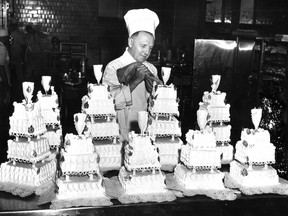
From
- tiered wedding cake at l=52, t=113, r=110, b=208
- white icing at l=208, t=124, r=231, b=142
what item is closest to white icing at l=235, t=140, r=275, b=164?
white icing at l=208, t=124, r=231, b=142

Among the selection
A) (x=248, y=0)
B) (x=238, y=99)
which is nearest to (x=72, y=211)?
(x=238, y=99)

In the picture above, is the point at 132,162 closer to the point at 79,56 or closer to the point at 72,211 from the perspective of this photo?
the point at 72,211

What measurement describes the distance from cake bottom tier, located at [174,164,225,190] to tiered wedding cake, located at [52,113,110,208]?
1.98ft

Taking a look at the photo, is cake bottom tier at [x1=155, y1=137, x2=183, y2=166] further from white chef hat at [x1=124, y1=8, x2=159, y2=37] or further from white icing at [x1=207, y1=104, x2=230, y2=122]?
white chef hat at [x1=124, y1=8, x2=159, y2=37]

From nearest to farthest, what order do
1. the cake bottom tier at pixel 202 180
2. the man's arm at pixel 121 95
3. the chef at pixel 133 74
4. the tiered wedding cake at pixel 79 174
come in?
1. the tiered wedding cake at pixel 79 174
2. the cake bottom tier at pixel 202 180
3. the chef at pixel 133 74
4. the man's arm at pixel 121 95

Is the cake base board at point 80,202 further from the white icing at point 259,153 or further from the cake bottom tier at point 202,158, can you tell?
the white icing at point 259,153

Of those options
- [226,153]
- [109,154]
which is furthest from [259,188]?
[109,154]

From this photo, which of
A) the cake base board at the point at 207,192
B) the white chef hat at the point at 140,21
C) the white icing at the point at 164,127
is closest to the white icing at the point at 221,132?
the white icing at the point at 164,127

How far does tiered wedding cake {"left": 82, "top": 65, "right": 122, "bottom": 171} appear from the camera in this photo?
3.53 m

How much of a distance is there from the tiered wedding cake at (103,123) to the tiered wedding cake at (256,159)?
3.18 ft

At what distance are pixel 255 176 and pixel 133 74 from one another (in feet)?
4.18

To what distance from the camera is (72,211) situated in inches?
108

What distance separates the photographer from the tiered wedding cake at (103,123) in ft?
11.6

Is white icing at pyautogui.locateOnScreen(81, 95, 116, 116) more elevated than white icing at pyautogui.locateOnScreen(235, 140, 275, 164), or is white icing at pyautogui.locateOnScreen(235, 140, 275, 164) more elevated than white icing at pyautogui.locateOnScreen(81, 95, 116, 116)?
white icing at pyautogui.locateOnScreen(81, 95, 116, 116)
